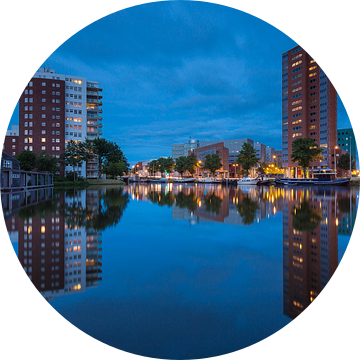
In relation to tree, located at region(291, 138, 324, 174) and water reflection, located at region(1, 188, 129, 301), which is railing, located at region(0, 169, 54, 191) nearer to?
water reflection, located at region(1, 188, 129, 301)

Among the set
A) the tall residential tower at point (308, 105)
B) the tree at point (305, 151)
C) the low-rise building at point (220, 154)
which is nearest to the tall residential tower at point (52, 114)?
the tree at point (305, 151)

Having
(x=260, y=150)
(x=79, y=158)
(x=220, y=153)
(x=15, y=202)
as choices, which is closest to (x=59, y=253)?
(x=15, y=202)

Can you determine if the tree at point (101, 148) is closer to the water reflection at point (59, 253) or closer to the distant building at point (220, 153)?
the distant building at point (220, 153)

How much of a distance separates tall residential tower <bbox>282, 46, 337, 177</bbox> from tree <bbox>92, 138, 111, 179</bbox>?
229 ft

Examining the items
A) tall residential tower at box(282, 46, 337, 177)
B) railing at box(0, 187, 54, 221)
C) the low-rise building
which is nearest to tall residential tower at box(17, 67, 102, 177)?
railing at box(0, 187, 54, 221)

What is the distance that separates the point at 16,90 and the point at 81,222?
25.3 ft

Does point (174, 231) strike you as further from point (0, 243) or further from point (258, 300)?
point (0, 243)

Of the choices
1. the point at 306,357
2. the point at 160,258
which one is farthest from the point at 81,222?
the point at 306,357

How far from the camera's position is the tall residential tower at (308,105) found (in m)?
94.2

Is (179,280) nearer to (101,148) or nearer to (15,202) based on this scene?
(15,202)

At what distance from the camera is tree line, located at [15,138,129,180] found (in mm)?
54344

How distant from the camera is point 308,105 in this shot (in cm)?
9800

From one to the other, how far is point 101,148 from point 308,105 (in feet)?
262

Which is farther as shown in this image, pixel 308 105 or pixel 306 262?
pixel 308 105
